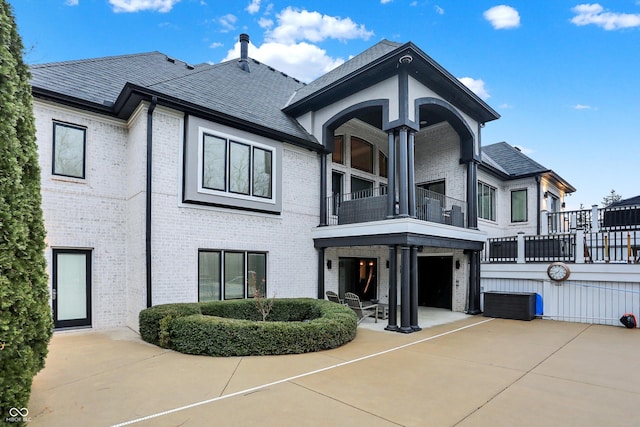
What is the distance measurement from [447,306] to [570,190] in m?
12.2

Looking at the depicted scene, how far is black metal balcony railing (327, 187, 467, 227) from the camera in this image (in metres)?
10.8

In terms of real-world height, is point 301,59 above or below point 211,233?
above

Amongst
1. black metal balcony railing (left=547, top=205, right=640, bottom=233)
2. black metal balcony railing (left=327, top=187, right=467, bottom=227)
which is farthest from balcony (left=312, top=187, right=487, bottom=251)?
black metal balcony railing (left=547, top=205, right=640, bottom=233)

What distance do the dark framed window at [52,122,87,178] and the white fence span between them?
13.3 metres

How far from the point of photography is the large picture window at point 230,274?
31.1ft

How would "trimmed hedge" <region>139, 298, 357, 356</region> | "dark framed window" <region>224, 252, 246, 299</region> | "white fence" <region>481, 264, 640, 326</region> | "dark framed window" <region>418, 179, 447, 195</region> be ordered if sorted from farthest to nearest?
"dark framed window" <region>418, 179, 447, 195</region> → "white fence" <region>481, 264, 640, 326</region> → "dark framed window" <region>224, 252, 246, 299</region> → "trimmed hedge" <region>139, 298, 357, 356</region>

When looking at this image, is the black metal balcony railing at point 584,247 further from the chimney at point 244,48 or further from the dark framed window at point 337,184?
the chimney at point 244,48

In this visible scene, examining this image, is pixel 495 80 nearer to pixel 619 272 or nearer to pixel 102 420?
pixel 619 272

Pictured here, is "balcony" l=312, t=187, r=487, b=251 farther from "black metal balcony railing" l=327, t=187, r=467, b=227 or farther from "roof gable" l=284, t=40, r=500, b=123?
"roof gable" l=284, t=40, r=500, b=123

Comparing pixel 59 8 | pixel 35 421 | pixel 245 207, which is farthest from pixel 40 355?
pixel 59 8

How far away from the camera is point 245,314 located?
8.98 metres

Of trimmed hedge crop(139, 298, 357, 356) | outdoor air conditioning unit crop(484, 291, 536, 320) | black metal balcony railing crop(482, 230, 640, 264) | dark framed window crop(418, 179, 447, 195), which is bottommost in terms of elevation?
outdoor air conditioning unit crop(484, 291, 536, 320)

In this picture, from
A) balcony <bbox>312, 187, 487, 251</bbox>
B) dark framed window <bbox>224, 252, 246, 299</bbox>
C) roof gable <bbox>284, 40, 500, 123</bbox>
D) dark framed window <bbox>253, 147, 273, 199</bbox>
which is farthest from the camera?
dark framed window <bbox>253, 147, 273, 199</bbox>

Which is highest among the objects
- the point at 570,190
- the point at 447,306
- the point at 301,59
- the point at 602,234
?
the point at 301,59
